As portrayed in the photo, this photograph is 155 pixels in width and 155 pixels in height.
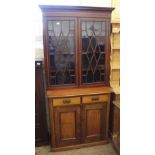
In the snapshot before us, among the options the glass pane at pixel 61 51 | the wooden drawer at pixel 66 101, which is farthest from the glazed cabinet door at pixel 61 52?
the wooden drawer at pixel 66 101

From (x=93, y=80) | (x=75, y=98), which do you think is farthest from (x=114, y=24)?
(x=75, y=98)

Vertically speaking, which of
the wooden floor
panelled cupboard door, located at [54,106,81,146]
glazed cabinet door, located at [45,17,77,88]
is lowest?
the wooden floor

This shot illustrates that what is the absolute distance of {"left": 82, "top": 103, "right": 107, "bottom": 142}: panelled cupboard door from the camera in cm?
252

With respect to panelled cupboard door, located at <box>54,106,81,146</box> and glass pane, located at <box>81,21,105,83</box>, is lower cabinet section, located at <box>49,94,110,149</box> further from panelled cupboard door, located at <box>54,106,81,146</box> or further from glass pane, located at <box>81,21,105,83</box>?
glass pane, located at <box>81,21,105,83</box>

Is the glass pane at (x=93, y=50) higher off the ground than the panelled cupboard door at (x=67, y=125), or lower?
higher

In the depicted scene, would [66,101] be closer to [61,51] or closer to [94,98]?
[94,98]

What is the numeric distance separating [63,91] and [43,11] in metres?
1.11

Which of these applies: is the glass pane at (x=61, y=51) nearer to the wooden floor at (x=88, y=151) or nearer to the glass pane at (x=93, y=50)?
the glass pane at (x=93, y=50)

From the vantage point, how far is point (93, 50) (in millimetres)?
2570

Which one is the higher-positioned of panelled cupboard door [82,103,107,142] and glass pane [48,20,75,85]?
glass pane [48,20,75,85]

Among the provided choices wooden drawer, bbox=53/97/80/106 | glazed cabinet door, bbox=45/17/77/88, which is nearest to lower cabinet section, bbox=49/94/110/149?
wooden drawer, bbox=53/97/80/106

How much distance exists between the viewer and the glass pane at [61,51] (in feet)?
7.92
